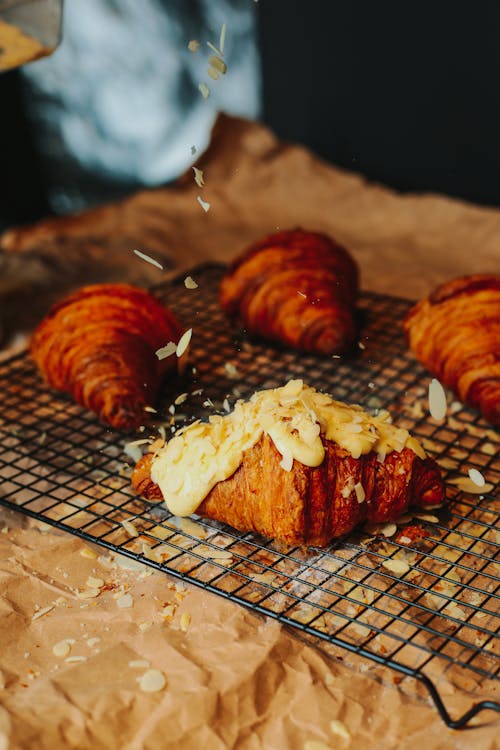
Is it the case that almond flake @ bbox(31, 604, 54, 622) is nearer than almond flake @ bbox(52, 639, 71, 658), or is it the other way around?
almond flake @ bbox(52, 639, 71, 658)

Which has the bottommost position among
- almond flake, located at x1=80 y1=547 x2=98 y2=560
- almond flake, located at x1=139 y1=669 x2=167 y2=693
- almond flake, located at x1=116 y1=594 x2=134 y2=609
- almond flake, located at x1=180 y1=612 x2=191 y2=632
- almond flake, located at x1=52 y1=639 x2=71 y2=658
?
almond flake, located at x1=80 y1=547 x2=98 y2=560

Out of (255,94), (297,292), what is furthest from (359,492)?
(255,94)

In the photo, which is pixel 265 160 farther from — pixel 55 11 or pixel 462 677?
pixel 462 677

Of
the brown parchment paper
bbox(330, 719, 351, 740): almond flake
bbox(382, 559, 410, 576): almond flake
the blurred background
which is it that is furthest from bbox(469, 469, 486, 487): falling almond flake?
the blurred background

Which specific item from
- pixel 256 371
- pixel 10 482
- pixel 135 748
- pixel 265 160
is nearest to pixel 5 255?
pixel 265 160

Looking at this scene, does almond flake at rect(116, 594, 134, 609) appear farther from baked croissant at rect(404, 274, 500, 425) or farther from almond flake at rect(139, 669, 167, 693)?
baked croissant at rect(404, 274, 500, 425)

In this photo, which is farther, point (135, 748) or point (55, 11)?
point (55, 11)

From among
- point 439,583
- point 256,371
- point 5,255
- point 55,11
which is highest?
point 55,11

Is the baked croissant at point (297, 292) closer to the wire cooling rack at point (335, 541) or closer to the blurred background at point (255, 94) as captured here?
the wire cooling rack at point (335, 541)
